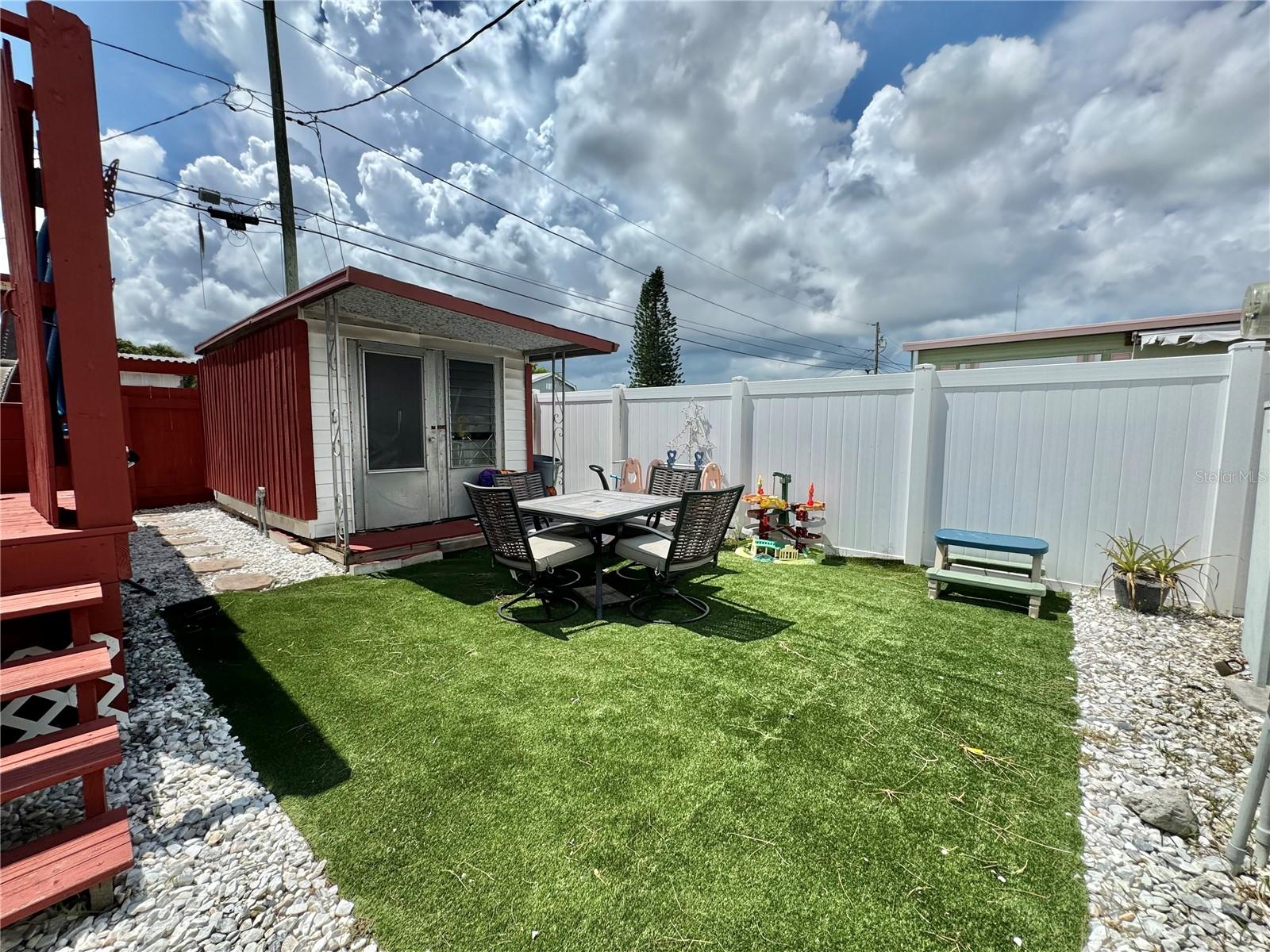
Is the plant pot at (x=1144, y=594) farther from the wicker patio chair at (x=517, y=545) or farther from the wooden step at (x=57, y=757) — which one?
the wooden step at (x=57, y=757)

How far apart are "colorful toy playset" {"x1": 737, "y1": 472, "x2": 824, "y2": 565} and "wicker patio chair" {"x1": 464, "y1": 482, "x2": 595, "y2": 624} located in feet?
7.88

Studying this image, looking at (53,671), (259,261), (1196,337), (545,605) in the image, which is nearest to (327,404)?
(545,605)

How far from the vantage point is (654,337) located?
23.7 m

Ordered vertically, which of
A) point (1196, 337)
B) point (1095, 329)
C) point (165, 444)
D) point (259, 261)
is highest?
point (259, 261)

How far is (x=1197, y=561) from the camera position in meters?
3.76

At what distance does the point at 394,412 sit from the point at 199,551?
2.67 m

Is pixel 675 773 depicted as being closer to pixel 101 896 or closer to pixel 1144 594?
pixel 101 896

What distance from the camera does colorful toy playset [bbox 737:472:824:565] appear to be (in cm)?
552

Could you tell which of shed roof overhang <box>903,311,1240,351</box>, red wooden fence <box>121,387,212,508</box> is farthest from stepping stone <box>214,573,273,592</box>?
shed roof overhang <box>903,311,1240,351</box>

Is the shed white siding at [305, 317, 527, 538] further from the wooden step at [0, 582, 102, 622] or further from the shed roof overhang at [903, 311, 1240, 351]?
the shed roof overhang at [903, 311, 1240, 351]

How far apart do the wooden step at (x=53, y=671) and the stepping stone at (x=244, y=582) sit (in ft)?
9.16

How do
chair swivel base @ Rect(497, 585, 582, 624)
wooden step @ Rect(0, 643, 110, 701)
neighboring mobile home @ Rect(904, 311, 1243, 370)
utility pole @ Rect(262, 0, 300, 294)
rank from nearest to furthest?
wooden step @ Rect(0, 643, 110, 701) → chair swivel base @ Rect(497, 585, 582, 624) → neighboring mobile home @ Rect(904, 311, 1243, 370) → utility pole @ Rect(262, 0, 300, 294)

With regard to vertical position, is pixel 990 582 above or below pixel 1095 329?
below

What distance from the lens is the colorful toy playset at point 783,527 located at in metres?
5.52
